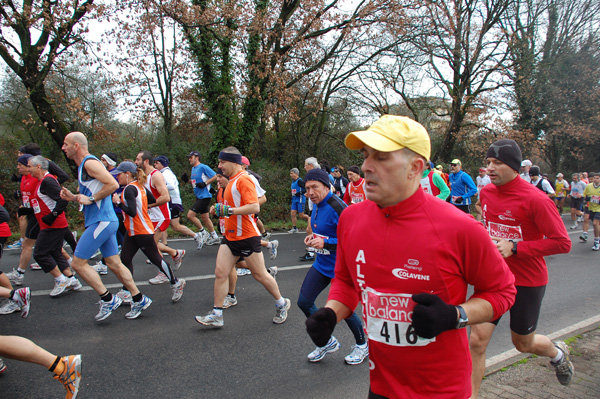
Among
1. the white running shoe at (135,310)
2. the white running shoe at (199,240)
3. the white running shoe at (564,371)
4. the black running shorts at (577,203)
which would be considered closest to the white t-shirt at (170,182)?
the white running shoe at (199,240)

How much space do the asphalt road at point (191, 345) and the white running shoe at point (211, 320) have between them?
0.12 meters

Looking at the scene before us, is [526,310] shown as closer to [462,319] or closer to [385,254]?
[462,319]

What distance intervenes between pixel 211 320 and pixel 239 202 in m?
1.47

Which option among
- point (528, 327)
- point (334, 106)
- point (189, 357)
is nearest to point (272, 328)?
point (189, 357)

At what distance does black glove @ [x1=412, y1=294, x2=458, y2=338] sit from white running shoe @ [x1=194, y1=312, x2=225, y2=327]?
3.64 m

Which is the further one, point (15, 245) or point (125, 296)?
point (15, 245)

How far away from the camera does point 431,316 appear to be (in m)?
1.58

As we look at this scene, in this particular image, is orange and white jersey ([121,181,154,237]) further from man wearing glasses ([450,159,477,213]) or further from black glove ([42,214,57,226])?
man wearing glasses ([450,159,477,213])

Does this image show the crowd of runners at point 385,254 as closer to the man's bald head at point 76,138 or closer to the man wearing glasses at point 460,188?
the man's bald head at point 76,138

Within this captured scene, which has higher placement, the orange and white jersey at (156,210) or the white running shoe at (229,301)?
the orange and white jersey at (156,210)

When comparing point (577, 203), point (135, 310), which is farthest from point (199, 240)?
point (577, 203)

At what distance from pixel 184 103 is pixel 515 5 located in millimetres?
20083

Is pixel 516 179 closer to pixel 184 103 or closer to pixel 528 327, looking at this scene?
pixel 528 327

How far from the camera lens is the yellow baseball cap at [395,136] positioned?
173 centimetres
